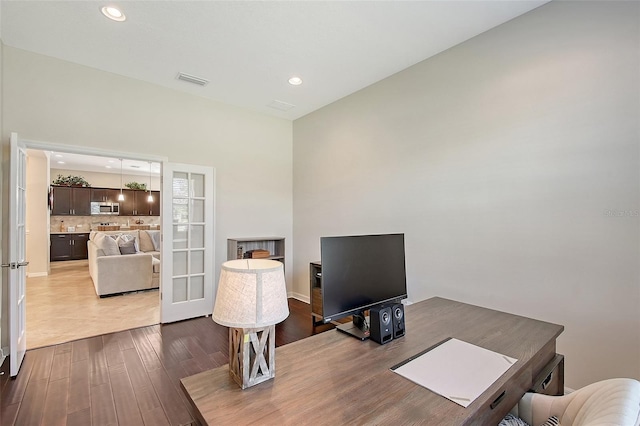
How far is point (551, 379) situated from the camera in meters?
1.53

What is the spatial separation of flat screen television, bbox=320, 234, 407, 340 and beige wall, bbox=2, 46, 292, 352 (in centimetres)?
315

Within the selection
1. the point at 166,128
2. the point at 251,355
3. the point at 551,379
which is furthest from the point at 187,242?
the point at 551,379

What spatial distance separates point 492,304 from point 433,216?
3.13 ft

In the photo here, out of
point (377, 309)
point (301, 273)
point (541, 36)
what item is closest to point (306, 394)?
point (377, 309)

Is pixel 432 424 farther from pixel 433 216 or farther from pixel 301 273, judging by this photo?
pixel 301 273

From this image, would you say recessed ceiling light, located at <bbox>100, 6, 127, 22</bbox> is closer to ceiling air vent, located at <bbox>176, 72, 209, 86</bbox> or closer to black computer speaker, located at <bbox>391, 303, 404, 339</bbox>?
ceiling air vent, located at <bbox>176, 72, 209, 86</bbox>

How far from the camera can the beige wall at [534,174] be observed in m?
1.99

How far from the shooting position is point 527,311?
A: 2.37m

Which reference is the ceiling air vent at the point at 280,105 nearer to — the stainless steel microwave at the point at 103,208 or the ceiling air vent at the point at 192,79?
the ceiling air vent at the point at 192,79

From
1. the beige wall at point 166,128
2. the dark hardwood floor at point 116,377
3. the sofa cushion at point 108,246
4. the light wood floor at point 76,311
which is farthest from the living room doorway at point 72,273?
the sofa cushion at point 108,246

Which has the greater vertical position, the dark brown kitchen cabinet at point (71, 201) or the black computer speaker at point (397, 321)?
the dark brown kitchen cabinet at point (71, 201)

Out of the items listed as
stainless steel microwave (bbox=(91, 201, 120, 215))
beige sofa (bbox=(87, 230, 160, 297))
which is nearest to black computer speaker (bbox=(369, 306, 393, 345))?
beige sofa (bbox=(87, 230, 160, 297))

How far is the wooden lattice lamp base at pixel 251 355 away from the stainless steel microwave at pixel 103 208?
10.6 m

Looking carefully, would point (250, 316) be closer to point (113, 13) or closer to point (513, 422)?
point (513, 422)
